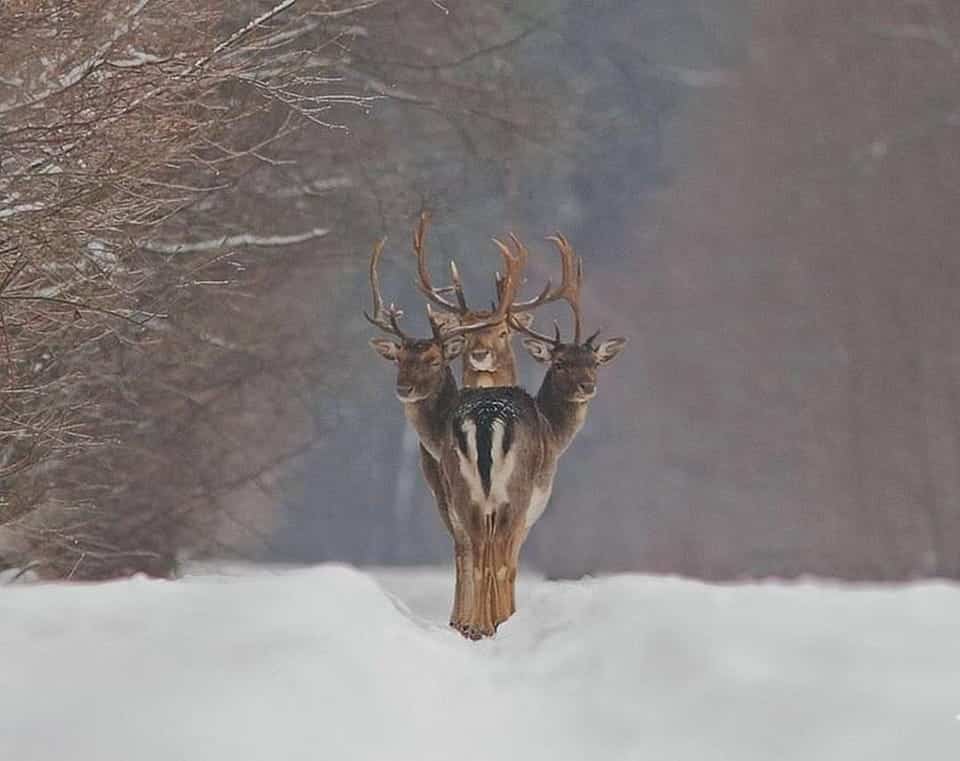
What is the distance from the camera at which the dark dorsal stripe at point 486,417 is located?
35.1 feet

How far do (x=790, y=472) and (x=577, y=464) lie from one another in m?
3.23

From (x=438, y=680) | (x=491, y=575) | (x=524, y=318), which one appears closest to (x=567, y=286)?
(x=524, y=318)

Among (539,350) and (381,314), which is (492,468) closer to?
(539,350)

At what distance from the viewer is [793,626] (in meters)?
7.16

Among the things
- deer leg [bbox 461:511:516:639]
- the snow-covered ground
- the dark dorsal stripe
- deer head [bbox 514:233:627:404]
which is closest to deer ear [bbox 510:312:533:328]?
deer head [bbox 514:233:627:404]

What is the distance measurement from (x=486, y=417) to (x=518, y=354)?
1649cm

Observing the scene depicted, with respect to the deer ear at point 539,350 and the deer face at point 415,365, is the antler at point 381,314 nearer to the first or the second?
the deer face at point 415,365

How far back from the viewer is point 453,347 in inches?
453

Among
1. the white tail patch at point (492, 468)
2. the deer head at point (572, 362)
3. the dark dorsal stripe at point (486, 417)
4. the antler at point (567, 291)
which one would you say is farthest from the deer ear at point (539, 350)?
the white tail patch at point (492, 468)

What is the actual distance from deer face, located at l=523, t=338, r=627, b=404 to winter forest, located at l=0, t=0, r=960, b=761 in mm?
1569

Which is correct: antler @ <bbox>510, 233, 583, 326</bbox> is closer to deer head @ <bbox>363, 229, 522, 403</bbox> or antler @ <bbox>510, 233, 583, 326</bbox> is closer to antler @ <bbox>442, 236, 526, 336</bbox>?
antler @ <bbox>442, 236, 526, 336</bbox>

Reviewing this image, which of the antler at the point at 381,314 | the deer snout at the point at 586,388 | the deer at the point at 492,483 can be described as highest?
the antler at the point at 381,314

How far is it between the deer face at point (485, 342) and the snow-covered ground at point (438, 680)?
12.5 ft

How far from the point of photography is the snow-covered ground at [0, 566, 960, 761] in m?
6.14
